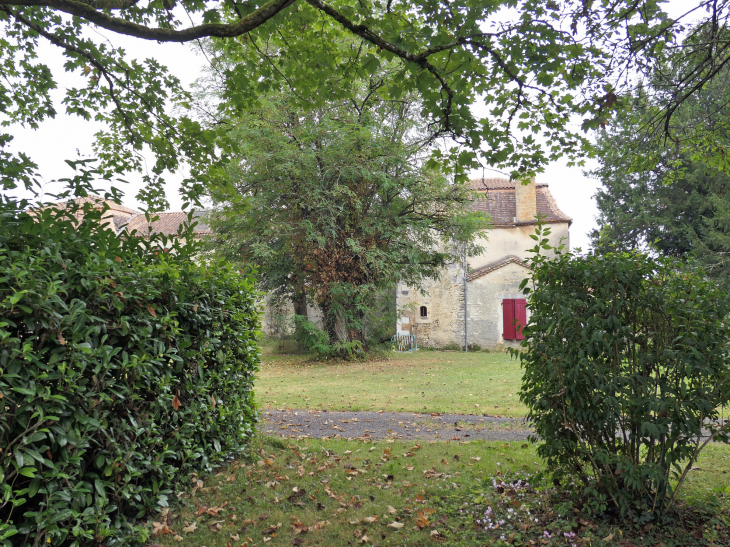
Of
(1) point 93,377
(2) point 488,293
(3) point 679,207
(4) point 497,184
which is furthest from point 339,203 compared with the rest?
(3) point 679,207

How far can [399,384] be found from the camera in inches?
544

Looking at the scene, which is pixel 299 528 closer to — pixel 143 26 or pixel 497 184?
pixel 143 26

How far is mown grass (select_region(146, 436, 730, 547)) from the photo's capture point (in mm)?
3781

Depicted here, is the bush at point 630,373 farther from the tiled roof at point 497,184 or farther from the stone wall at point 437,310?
the tiled roof at point 497,184

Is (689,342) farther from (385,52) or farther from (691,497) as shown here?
(385,52)

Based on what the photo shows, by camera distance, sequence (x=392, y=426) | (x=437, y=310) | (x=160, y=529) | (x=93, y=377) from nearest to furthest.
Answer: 1. (x=93, y=377)
2. (x=160, y=529)
3. (x=392, y=426)
4. (x=437, y=310)

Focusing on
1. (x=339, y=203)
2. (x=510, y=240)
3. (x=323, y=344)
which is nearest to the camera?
(x=339, y=203)

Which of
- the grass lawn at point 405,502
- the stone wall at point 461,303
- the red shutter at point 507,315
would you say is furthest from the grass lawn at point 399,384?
the grass lawn at point 405,502

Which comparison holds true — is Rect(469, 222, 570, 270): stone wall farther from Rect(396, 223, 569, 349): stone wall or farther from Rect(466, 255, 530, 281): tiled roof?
Rect(466, 255, 530, 281): tiled roof

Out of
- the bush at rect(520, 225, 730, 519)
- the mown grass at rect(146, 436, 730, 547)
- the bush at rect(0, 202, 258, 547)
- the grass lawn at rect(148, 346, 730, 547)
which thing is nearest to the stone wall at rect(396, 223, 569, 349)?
the grass lawn at rect(148, 346, 730, 547)

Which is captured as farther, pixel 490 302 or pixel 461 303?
pixel 461 303

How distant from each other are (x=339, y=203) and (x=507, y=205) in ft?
41.0

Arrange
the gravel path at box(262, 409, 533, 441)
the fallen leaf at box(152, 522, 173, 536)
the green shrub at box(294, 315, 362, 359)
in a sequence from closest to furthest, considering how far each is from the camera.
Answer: the fallen leaf at box(152, 522, 173, 536) < the gravel path at box(262, 409, 533, 441) < the green shrub at box(294, 315, 362, 359)

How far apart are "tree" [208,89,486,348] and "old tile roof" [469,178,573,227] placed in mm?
7189
